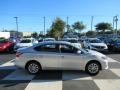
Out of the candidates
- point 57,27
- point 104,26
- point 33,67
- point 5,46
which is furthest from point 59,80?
point 104,26

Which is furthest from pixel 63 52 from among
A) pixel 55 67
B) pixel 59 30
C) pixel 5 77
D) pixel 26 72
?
pixel 59 30

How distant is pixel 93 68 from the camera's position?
10367 millimetres

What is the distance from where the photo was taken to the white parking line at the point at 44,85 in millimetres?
8123

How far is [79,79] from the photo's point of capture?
9516 mm

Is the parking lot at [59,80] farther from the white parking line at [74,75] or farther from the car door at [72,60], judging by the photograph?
the car door at [72,60]

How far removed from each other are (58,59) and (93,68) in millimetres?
1619

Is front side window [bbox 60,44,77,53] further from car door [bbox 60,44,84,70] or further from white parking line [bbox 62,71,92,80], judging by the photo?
white parking line [bbox 62,71,92,80]

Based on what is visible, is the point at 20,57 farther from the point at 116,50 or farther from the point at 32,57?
the point at 116,50

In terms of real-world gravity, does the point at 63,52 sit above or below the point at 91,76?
above

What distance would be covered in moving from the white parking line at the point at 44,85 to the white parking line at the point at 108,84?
57.4 inches

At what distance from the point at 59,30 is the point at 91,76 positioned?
50.5m

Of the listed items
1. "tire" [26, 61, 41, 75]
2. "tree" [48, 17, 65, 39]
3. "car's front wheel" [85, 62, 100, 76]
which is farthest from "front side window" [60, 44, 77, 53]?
"tree" [48, 17, 65, 39]

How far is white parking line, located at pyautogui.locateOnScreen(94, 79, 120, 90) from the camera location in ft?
26.3

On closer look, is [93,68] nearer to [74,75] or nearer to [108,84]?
[74,75]
